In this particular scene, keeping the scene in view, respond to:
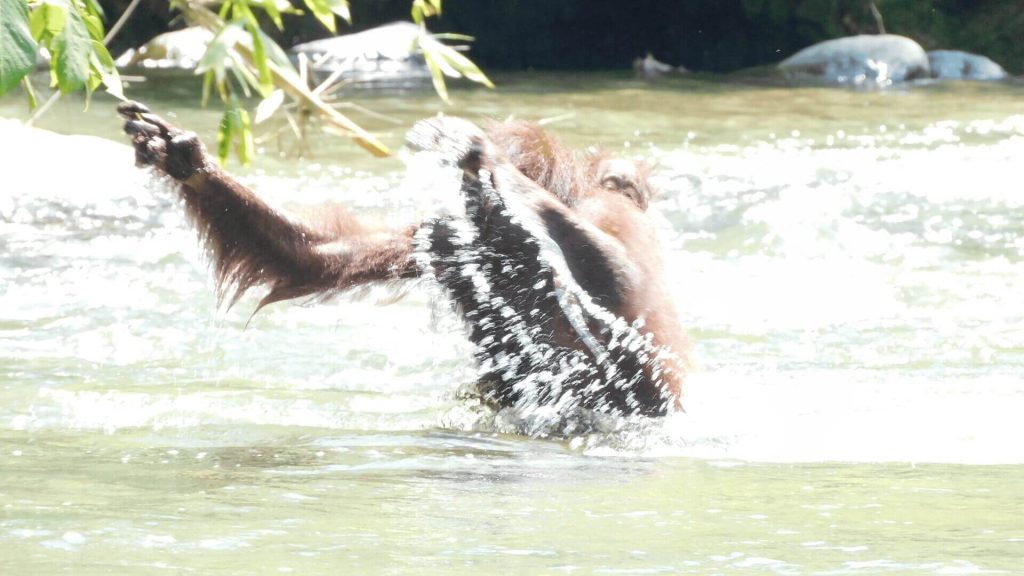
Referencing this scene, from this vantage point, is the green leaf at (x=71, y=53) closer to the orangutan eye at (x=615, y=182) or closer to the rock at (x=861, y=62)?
the orangutan eye at (x=615, y=182)

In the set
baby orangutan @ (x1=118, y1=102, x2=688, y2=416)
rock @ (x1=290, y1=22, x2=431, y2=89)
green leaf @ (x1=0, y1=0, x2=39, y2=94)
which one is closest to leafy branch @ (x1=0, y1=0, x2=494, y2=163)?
green leaf @ (x1=0, y1=0, x2=39, y2=94)

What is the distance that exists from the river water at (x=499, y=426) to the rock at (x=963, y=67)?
697cm

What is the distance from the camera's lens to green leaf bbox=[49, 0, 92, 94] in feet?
8.63

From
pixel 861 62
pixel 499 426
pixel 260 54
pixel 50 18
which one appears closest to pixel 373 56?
pixel 861 62

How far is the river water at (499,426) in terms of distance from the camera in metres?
2.89

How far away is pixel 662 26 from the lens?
74.8 ft

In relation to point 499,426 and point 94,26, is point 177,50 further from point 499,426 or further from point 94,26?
point 94,26

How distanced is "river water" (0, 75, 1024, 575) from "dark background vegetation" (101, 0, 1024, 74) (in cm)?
960

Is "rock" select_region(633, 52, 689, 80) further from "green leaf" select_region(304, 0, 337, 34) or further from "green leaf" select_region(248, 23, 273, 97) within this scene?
"green leaf" select_region(248, 23, 273, 97)

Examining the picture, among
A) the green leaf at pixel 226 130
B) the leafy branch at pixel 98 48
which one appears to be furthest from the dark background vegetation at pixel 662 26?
the green leaf at pixel 226 130

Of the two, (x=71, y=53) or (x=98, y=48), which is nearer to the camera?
(x=71, y=53)

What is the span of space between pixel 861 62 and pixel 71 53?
17240 millimetres

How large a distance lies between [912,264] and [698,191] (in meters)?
2.26

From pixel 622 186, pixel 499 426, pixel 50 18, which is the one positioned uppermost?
pixel 50 18
